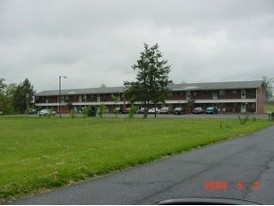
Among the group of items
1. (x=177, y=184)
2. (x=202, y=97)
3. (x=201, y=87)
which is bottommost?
(x=177, y=184)

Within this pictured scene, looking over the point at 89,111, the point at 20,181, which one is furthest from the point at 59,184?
the point at 89,111

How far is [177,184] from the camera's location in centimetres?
1139

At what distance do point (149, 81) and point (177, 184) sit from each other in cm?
6363

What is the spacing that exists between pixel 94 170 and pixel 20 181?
2764 mm

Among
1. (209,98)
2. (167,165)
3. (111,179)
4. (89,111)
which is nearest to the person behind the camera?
(111,179)

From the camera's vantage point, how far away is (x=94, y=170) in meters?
13.7

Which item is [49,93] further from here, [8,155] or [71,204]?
[71,204]

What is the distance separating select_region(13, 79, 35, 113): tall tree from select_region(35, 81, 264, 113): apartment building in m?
10.0

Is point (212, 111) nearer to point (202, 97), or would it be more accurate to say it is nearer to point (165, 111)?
point (165, 111)

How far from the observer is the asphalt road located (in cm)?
973

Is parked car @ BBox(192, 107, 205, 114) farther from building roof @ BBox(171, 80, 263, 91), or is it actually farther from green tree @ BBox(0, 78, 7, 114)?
green tree @ BBox(0, 78, 7, 114)

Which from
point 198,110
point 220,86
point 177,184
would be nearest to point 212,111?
point 198,110

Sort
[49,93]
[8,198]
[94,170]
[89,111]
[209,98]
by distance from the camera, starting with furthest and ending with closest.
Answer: [49,93] → [209,98] → [89,111] → [94,170] → [8,198]

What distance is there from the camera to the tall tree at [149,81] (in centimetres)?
7450
